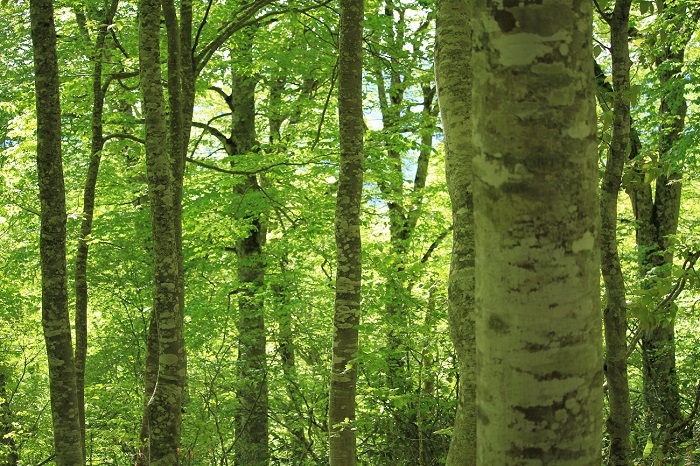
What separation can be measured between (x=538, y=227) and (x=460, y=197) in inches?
70.8

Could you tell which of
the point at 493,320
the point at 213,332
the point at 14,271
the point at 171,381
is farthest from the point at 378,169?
the point at 493,320

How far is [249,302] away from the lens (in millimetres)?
11688

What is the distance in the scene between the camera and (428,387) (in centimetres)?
825

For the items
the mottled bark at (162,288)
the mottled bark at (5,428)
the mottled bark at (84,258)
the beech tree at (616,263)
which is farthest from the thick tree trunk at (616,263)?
the mottled bark at (5,428)

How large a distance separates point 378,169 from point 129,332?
6172mm

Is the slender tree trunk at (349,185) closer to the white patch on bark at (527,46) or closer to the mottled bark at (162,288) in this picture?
the mottled bark at (162,288)

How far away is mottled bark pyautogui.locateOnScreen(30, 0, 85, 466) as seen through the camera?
182 inches

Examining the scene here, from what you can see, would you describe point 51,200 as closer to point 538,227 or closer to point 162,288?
point 162,288

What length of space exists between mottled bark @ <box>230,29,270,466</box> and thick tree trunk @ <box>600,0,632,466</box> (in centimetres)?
504

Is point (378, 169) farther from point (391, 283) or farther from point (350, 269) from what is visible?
point (350, 269)

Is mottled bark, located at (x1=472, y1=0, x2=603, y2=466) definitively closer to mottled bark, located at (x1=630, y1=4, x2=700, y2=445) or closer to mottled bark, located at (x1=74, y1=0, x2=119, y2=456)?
mottled bark, located at (x1=630, y1=4, x2=700, y2=445)

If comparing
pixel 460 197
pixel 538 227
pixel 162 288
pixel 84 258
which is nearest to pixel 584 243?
pixel 538 227

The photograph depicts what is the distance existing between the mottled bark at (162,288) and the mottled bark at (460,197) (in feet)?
9.40

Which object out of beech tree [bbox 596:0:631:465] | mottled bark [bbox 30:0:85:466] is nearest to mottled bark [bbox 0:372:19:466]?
mottled bark [bbox 30:0:85:466]
